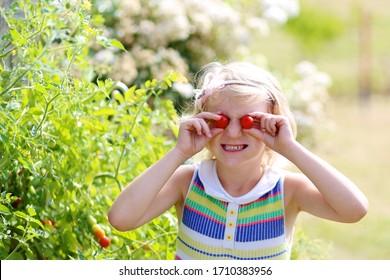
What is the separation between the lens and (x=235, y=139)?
2.53m

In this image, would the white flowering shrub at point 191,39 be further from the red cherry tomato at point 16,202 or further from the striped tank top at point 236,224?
the striped tank top at point 236,224

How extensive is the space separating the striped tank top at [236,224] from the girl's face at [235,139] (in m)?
0.12

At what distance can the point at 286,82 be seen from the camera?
21.9 ft

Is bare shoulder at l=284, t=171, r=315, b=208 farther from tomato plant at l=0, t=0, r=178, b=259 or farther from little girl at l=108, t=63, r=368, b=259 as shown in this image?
tomato plant at l=0, t=0, r=178, b=259

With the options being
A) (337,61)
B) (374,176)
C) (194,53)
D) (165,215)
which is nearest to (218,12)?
(194,53)

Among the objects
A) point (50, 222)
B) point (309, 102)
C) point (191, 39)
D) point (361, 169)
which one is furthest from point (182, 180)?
point (361, 169)

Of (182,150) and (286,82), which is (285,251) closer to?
(182,150)

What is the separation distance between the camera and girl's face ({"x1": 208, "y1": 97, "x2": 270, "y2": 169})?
2.52m

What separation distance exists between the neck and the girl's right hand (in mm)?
135

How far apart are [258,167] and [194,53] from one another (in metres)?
3.83

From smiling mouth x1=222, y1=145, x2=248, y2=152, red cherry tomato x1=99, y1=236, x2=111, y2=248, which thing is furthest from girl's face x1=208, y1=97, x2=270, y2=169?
red cherry tomato x1=99, y1=236, x2=111, y2=248

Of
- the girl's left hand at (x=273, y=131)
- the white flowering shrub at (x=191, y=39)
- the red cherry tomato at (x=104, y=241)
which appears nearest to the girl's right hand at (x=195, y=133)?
the girl's left hand at (x=273, y=131)

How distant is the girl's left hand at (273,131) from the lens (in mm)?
2482
